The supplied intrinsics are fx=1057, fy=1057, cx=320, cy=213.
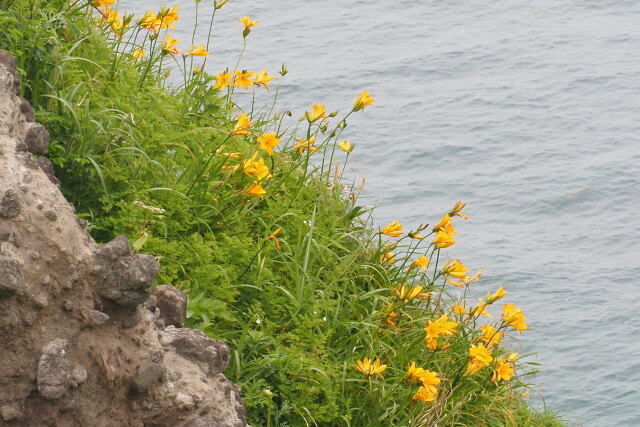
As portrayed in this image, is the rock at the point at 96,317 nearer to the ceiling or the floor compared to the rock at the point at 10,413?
nearer to the ceiling

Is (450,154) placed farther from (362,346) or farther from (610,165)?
(362,346)

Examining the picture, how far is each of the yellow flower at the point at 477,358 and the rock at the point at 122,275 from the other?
1882 millimetres

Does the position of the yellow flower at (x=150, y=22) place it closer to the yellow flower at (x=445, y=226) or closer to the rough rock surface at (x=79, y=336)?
the yellow flower at (x=445, y=226)

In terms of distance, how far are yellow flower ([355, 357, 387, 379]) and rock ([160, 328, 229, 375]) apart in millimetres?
1017

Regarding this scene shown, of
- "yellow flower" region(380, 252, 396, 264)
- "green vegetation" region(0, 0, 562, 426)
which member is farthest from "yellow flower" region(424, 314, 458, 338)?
"yellow flower" region(380, 252, 396, 264)

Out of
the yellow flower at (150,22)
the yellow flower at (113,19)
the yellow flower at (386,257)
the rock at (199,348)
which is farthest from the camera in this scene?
the yellow flower at (113,19)

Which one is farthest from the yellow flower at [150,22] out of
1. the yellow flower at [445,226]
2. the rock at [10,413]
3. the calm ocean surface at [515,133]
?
the calm ocean surface at [515,133]

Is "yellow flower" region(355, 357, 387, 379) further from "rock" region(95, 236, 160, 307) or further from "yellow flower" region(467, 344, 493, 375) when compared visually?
"rock" region(95, 236, 160, 307)

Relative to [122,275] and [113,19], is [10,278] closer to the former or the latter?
[122,275]

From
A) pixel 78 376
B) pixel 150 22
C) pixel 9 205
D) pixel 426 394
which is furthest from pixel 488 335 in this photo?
pixel 9 205

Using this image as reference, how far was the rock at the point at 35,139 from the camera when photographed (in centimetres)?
387

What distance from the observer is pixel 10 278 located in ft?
10.2

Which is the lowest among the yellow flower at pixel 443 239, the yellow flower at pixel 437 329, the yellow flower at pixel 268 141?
the yellow flower at pixel 437 329

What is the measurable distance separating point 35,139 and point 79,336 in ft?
2.98
